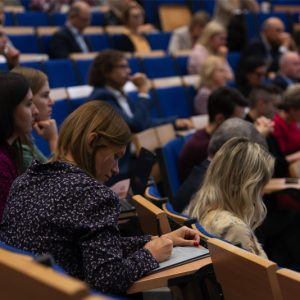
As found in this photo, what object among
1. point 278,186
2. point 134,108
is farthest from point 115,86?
point 278,186

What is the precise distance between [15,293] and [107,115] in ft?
2.07

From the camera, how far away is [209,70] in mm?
4719

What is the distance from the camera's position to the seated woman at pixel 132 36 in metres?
5.75

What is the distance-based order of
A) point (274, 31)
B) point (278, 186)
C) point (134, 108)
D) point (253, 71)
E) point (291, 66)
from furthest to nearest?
1. point (274, 31)
2. point (291, 66)
3. point (253, 71)
4. point (134, 108)
5. point (278, 186)

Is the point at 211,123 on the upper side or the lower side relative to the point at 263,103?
upper

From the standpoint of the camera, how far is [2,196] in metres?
1.92

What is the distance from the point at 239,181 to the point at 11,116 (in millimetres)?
761

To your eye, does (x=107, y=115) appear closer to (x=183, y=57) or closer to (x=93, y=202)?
(x=93, y=202)

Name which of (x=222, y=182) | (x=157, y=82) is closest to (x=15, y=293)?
(x=222, y=182)

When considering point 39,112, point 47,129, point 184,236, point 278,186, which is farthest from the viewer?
point 278,186

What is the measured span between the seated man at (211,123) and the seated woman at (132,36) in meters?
2.69

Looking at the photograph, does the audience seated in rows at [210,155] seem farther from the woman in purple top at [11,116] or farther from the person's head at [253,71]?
the person's head at [253,71]

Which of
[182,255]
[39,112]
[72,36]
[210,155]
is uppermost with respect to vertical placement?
[39,112]

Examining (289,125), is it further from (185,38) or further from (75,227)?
(185,38)
